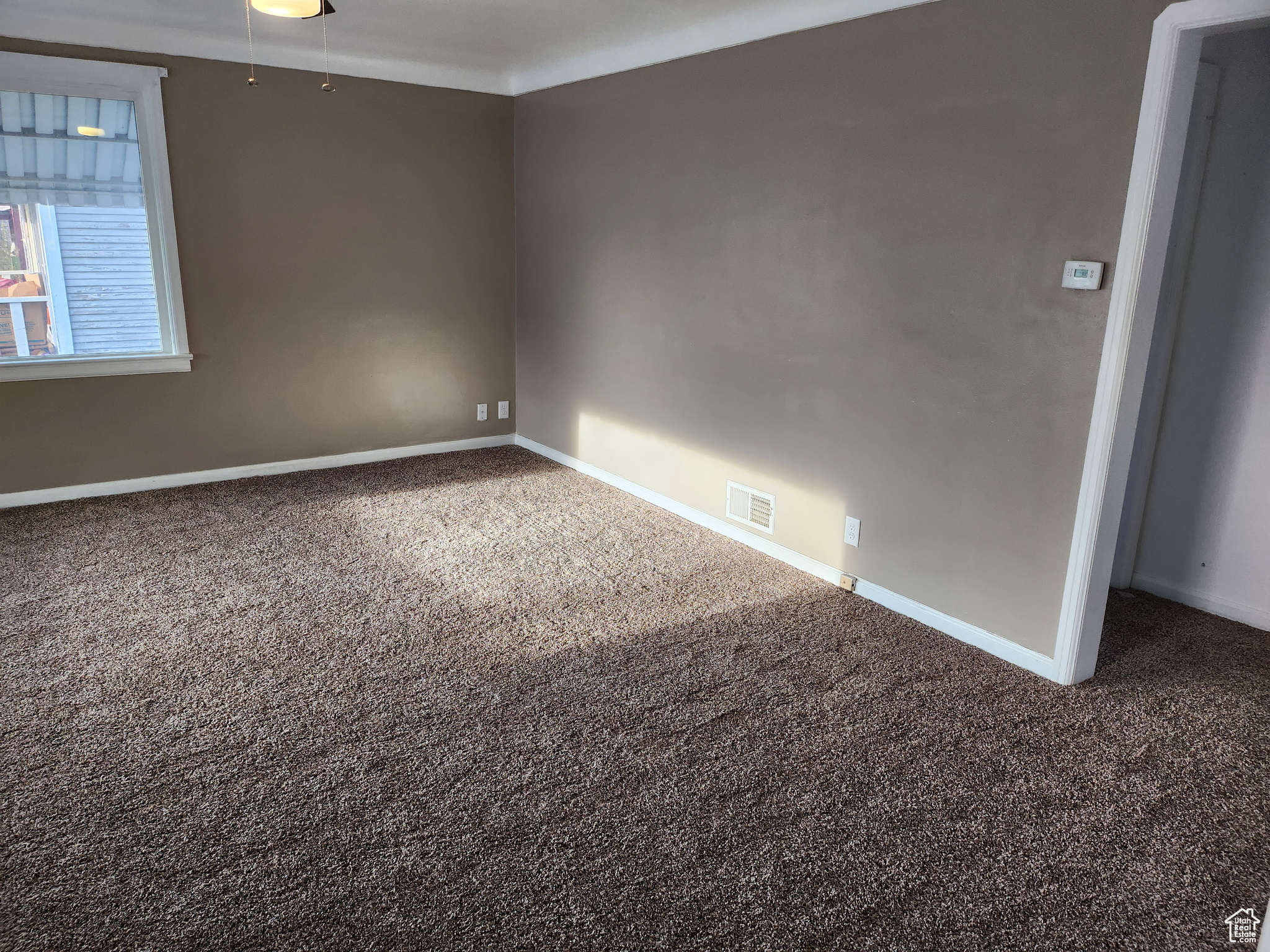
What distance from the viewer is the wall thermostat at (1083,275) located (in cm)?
251

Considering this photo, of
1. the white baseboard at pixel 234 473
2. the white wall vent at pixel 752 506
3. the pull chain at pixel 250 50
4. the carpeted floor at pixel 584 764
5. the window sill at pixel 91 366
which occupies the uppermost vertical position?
the pull chain at pixel 250 50

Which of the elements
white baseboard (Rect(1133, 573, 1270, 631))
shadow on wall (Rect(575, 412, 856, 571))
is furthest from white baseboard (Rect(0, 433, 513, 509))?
white baseboard (Rect(1133, 573, 1270, 631))

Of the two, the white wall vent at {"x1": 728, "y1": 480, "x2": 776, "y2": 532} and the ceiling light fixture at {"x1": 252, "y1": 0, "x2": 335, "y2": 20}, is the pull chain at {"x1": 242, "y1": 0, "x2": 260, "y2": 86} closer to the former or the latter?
the ceiling light fixture at {"x1": 252, "y1": 0, "x2": 335, "y2": 20}

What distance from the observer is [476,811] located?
6.88 feet

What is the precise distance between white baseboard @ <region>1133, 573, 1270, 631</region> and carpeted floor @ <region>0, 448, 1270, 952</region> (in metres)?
0.10

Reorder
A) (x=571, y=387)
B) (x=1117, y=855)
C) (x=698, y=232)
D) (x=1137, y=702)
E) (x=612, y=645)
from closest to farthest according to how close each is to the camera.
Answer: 1. (x=1117, y=855)
2. (x=1137, y=702)
3. (x=612, y=645)
4. (x=698, y=232)
5. (x=571, y=387)

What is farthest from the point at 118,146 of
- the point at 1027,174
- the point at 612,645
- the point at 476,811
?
the point at 1027,174

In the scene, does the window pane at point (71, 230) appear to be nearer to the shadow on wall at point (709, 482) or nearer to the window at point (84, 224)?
the window at point (84, 224)

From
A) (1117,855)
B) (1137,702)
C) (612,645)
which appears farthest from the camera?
Answer: (612,645)

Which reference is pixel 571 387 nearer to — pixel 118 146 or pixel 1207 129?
pixel 118 146

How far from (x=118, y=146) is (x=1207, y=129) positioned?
483 centimetres

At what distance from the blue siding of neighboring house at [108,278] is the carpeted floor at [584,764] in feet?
4.16

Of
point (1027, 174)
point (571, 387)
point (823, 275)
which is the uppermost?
point (1027, 174)

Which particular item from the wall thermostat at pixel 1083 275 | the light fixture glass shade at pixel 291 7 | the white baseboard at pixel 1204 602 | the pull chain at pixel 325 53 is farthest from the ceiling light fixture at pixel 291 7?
the white baseboard at pixel 1204 602
